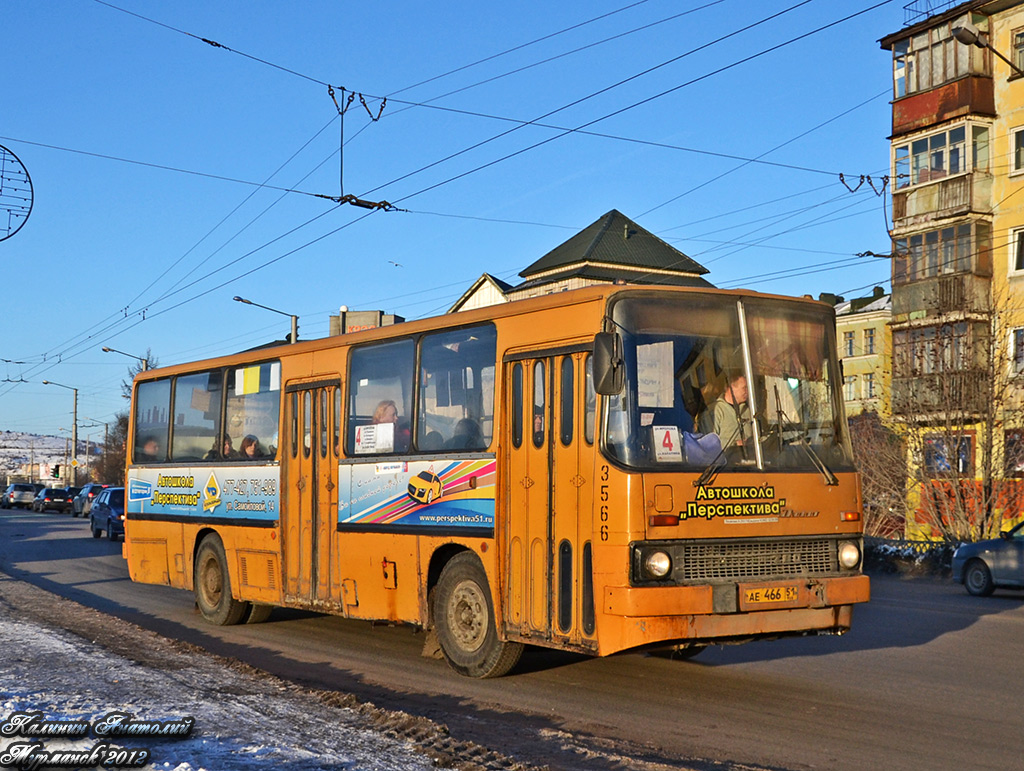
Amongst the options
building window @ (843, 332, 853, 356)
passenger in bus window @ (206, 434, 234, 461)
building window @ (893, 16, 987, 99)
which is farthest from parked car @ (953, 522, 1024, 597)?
building window @ (843, 332, 853, 356)

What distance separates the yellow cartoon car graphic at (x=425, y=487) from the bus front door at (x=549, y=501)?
1.11 metres

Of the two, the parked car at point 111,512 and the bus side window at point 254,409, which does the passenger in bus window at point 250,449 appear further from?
the parked car at point 111,512

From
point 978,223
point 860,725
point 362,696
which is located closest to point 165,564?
point 362,696

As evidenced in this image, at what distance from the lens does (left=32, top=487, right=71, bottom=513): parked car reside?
2889 inches

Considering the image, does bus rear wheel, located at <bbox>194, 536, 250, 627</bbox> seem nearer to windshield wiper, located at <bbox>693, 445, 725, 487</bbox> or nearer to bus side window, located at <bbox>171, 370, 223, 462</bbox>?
bus side window, located at <bbox>171, 370, 223, 462</bbox>

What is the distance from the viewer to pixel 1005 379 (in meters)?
29.2

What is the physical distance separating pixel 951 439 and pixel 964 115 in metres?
15.0

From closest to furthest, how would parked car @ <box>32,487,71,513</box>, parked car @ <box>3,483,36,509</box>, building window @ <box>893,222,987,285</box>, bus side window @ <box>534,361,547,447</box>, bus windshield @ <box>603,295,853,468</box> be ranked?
bus windshield @ <box>603,295,853,468</box> → bus side window @ <box>534,361,547,447</box> → building window @ <box>893,222,987,285</box> → parked car @ <box>32,487,71,513</box> → parked car @ <box>3,483,36,509</box>

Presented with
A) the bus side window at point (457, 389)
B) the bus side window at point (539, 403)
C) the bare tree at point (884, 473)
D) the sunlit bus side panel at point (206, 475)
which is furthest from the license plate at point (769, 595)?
the bare tree at point (884, 473)

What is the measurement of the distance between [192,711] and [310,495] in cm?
537

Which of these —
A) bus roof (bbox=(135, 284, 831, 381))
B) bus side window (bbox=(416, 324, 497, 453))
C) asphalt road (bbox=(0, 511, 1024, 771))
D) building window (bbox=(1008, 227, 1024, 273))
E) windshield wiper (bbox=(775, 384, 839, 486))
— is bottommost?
asphalt road (bbox=(0, 511, 1024, 771))

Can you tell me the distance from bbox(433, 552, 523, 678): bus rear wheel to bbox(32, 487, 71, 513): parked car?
6744 centimetres

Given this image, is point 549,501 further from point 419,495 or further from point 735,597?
point 419,495

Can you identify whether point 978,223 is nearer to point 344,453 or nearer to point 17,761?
point 344,453
